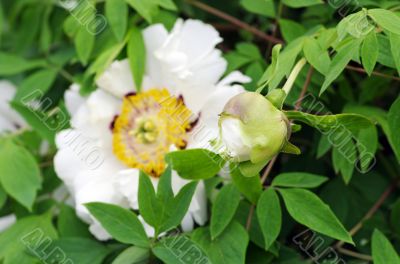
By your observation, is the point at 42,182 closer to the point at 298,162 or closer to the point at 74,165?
the point at 74,165

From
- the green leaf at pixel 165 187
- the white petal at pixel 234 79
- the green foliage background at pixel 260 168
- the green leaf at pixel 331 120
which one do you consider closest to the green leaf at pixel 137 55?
the green foliage background at pixel 260 168

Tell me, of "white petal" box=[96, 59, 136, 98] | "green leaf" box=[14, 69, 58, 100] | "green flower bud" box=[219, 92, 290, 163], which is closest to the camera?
"green flower bud" box=[219, 92, 290, 163]

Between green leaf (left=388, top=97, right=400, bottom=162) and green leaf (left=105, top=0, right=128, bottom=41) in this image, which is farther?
A: green leaf (left=105, top=0, right=128, bottom=41)

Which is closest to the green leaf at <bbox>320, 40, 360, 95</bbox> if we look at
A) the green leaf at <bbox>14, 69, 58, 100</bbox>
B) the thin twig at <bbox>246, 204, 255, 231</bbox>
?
the thin twig at <bbox>246, 204, 255, 231</bbox>


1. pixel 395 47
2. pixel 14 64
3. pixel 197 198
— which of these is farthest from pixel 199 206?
pixel 14 64

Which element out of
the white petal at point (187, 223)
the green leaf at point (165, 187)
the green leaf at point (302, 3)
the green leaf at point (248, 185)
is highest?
the green leaf at point (302, 3)

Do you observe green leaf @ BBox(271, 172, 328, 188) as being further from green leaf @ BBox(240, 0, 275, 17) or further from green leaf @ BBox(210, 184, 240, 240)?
green leaf @ BBox(240, 0, 275, 17)

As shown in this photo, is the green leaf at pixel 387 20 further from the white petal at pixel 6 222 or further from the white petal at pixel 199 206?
the white petal at pixel 6 222

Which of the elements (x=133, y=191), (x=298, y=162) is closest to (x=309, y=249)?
(x=298, y=162)
